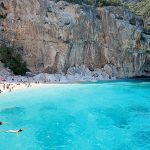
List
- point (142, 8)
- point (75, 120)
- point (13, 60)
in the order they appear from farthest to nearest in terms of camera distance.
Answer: point (142, 8) → point (13, 60) → point (75, 120)

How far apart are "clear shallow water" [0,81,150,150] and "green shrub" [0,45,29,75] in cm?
1546

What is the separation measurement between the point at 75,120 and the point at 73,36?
136 feet

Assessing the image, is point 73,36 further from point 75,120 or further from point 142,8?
point 75,120

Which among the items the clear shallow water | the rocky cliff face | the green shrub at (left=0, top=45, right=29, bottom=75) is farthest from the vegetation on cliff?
the clear shallow water

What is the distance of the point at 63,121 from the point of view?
1081 inches

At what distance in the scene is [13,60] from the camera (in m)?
61.9

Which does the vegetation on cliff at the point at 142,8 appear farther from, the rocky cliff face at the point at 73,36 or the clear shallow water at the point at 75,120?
the clear shallow water at the point at 75,120

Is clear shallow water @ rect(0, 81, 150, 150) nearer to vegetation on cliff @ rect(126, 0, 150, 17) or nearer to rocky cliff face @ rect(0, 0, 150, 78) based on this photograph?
rocky cliff face @ rect(0, 0, 150, 78)

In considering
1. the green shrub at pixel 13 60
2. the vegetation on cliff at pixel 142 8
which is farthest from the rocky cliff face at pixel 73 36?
the vegetation on cliff at pixel 142 8

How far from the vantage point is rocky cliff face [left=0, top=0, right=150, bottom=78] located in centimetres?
6306

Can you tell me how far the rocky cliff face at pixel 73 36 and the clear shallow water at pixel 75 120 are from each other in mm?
19781

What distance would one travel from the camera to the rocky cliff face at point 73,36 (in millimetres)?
63062

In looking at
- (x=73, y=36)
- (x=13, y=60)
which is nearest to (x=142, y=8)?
(x=73, y=36)

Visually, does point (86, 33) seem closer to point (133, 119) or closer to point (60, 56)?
point (60, 56)
